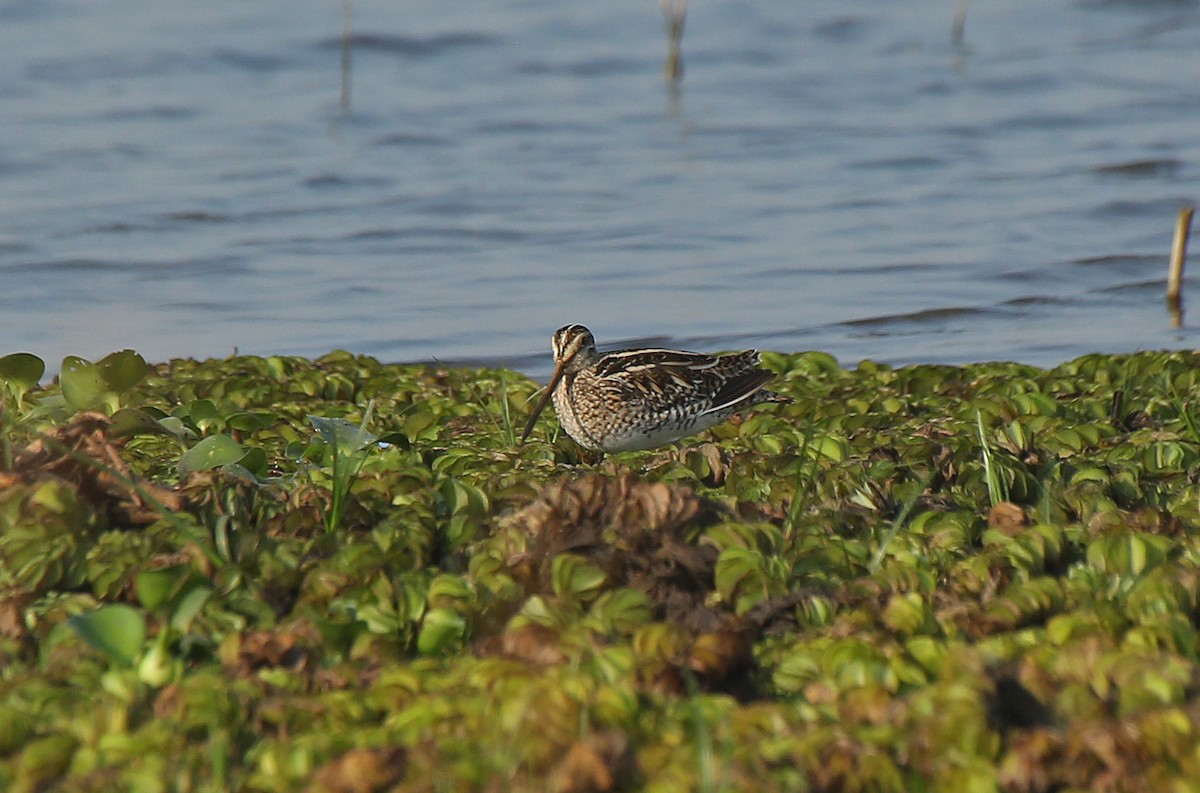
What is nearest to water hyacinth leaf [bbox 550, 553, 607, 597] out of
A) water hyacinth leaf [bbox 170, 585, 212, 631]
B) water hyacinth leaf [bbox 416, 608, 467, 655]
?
water hyacinth leaf [bbox 416, 608, 467, 655]

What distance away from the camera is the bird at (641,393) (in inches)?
277

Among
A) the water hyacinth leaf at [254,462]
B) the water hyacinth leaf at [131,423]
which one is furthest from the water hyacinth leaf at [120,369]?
the water hyacinth leaf at [254,462]

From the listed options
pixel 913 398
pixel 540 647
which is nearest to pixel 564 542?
pixel 540 647

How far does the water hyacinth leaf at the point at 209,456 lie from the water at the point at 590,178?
4626mm

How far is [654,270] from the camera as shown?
12.1 meters

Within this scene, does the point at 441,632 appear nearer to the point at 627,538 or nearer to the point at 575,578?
the point at 575,578

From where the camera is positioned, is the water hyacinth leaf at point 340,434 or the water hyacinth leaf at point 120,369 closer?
the water hyacinth leaf at point 340,434

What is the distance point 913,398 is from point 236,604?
4127mm

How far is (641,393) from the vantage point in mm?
7172

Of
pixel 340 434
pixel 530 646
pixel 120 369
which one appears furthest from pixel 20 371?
pixel 530 646

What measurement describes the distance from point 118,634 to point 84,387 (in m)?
2.24

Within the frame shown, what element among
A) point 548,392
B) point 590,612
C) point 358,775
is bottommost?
point 358,775

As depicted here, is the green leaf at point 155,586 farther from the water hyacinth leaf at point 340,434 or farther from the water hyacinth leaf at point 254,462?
the water hyacinth leaf at point 254,462

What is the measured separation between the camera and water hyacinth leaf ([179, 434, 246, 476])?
5.48 m
